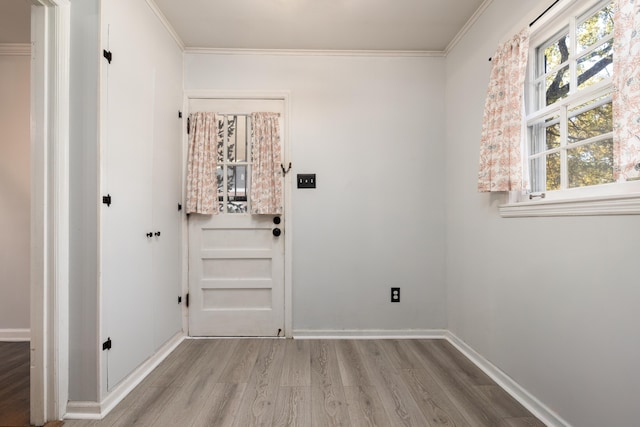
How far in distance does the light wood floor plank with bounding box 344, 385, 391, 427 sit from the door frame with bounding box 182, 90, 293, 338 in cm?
103

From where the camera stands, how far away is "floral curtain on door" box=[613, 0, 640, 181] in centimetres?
120

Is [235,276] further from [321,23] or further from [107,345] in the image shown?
[321,23]

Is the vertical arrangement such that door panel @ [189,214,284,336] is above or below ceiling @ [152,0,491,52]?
below

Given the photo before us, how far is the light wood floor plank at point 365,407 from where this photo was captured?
5.61ft

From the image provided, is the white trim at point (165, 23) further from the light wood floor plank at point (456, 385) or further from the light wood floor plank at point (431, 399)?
the light wood floor plank at point (456, 385)

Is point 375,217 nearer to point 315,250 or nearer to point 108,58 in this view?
point 315,250

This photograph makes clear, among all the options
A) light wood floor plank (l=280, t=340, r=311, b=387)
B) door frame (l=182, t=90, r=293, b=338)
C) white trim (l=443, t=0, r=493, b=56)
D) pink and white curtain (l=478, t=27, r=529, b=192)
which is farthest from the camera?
door frame (l=182, t=90, r=293, b=338)

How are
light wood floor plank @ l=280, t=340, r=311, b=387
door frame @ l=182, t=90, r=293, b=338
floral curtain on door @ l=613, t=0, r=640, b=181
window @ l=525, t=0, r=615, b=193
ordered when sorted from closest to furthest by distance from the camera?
floral curtain on door @ l=613, t=0, r=640, b=181 → window @ l=525, t=0, r=615, b=193 → light wood floor plank @ l=280, t=340, r=311, b=387 → door frame @ l=182, t=90, r=293, b=338

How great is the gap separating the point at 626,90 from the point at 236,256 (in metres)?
2.70

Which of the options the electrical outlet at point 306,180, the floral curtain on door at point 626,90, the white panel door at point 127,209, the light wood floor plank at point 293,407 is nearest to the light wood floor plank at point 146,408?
the white panel door at point 127,209

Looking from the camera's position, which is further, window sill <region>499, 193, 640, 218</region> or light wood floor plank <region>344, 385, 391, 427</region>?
light wood floor plank <region>344, 385, 391, 427</region>

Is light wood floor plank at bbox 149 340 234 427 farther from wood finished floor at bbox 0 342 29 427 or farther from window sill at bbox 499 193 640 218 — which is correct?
window sill at bbox 499 193 640 218

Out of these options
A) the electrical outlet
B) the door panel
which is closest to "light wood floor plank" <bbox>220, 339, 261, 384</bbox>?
the door panel

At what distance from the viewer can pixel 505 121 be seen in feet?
6.48
